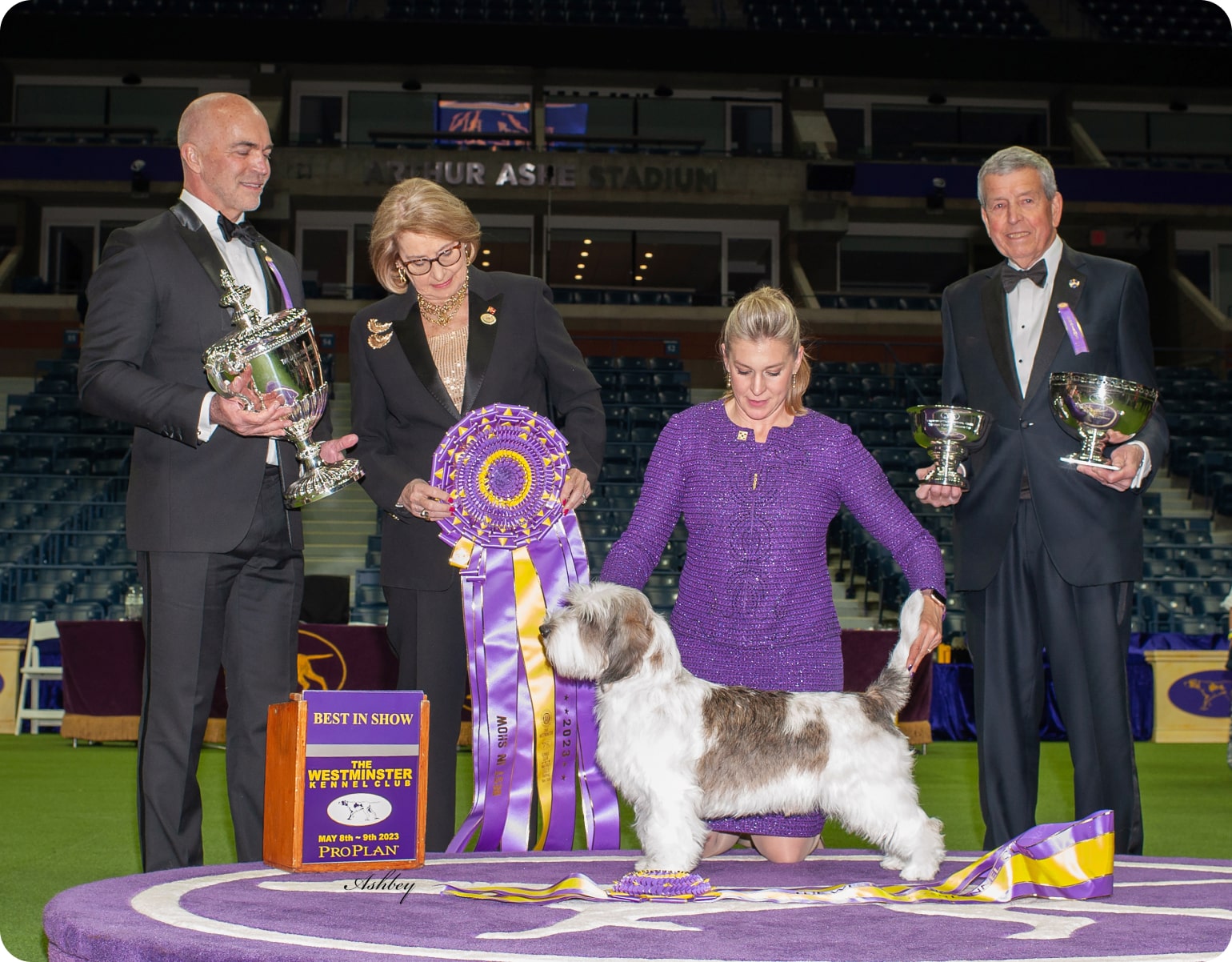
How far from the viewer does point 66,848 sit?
461 centimetres

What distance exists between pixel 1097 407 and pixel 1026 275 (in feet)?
1.62

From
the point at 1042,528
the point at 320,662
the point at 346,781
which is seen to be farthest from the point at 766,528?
the point at 320,662

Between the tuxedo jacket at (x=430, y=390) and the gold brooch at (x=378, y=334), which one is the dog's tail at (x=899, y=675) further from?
the gold brooch at (x=378, y=334)

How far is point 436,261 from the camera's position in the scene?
3.24m

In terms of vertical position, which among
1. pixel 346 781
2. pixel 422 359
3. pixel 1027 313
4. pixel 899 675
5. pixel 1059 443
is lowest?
pixel 346 781

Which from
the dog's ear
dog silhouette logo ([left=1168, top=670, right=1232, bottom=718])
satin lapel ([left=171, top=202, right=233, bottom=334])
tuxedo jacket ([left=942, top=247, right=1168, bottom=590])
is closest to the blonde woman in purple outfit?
tuxedo jacket ([left=942, top=247, right=1168, bottom=590])

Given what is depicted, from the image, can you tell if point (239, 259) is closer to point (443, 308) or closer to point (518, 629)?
point (443, 308)

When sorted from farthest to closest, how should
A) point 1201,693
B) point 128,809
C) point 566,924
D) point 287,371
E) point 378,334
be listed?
point 1201,693 < point 128,809 < point 378,334 < point 287,371 < point 566,924

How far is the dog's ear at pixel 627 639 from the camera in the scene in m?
2.51

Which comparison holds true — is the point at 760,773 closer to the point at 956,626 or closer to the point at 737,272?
the point at 956,626

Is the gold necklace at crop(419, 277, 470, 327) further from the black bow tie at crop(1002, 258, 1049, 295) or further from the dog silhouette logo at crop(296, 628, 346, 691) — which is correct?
the dog silhouette logo at crop(296, 628, 346, 691)

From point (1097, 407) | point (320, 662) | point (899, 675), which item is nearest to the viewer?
point (899, 675)

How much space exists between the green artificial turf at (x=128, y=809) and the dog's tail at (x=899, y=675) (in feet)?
4.94

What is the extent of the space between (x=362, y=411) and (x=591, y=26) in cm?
1836
